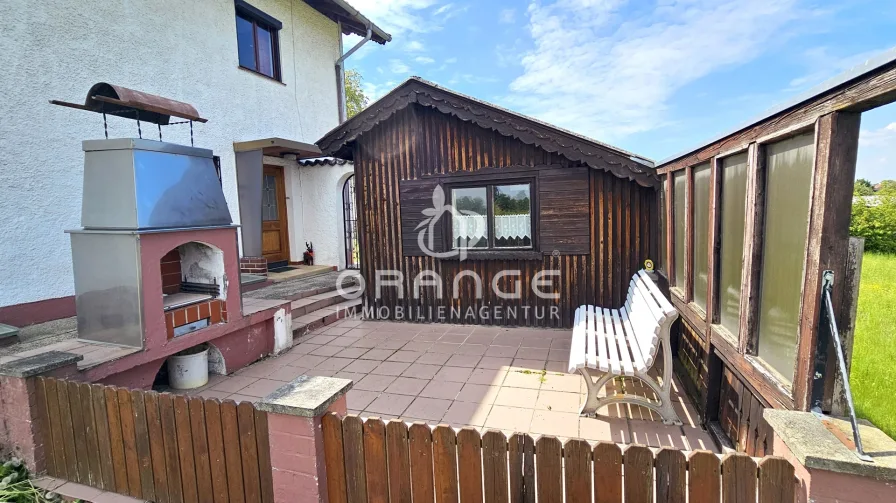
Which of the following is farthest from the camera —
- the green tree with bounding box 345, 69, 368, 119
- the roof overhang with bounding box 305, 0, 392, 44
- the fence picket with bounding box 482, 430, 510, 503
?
the green tree with bounding box 345, 69, 368, 119

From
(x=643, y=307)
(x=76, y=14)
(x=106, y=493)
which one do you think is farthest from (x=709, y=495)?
(x=76, y=14)

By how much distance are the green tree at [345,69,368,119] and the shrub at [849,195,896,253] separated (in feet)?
66.1

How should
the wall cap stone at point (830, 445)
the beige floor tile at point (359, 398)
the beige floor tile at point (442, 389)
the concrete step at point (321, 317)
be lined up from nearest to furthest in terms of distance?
the wall cap stone at point (830, 445)
the beige floor tile at point (359, 398)
the beige floor tile at point (442, 389)
the concrete step at point (321, 317)

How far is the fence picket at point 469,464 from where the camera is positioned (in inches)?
76.4

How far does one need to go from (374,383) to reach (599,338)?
2.28 m

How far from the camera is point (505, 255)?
5.94m

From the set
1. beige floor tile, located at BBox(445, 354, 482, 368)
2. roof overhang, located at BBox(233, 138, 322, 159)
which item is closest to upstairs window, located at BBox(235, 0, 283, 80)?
roof overhang, located at BBox(233, 138, 322, 159)

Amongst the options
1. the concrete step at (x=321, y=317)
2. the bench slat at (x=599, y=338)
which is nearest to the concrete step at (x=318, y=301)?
the concrete step at (x=321, y=317)

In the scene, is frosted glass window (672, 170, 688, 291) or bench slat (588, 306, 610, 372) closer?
bench slat (588, 306, 610, 372)

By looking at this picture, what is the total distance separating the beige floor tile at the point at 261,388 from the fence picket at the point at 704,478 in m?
3.61

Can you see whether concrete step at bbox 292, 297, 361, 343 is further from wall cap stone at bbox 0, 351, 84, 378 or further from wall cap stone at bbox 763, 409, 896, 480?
wall cap stone at bbox 763, 409, 896, 480

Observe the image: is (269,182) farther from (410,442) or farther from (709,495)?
A: (709,495)

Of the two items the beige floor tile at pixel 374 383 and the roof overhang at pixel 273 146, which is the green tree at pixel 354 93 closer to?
the roof overhang at pixel 273 146

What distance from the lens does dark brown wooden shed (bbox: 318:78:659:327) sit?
17.8 ft
